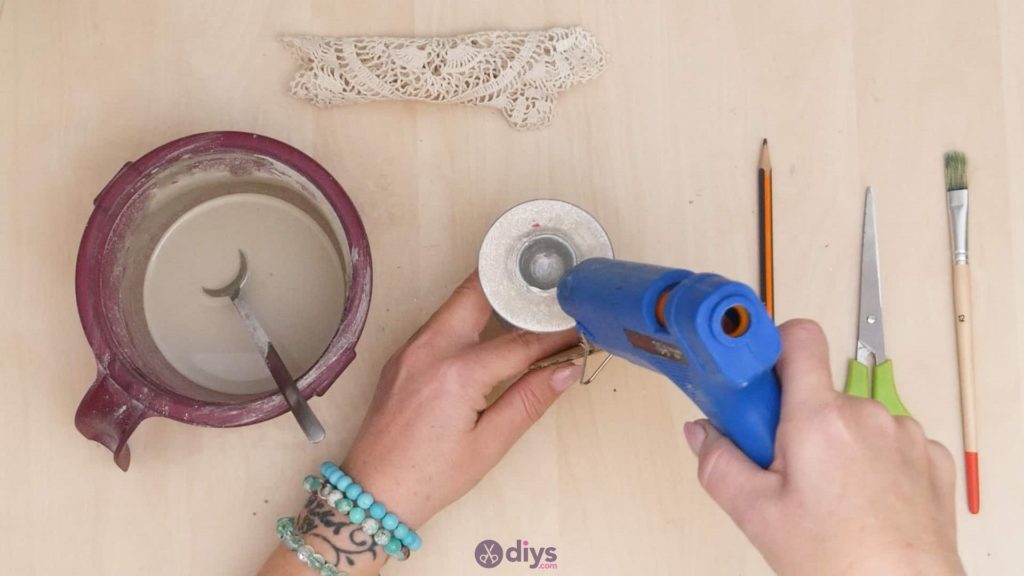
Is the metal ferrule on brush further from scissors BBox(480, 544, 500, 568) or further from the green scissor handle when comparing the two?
scissors BBox(480, 544, 500, 568)

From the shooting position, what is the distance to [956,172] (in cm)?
57

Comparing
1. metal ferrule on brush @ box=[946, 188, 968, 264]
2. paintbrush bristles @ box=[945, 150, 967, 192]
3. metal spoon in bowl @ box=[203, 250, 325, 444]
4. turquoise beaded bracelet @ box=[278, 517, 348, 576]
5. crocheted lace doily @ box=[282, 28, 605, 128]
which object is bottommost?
turquoise beaded bracelet @ box=[278, 517, 348, 576]

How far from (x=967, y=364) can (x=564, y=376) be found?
32 cm

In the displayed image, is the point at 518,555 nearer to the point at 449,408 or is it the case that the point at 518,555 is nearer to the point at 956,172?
the point at 449,408

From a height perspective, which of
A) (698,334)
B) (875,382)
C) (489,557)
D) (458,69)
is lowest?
(489,557)

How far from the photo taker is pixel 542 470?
0.55 metres

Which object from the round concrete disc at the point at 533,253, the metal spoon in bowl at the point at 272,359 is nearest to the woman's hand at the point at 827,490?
the round concrete disc at the point at 533,253

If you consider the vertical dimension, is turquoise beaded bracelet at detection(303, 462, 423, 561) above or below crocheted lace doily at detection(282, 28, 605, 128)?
below

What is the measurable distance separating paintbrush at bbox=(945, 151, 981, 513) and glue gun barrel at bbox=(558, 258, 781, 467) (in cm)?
30

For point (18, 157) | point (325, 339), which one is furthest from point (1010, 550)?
point (18, 157)

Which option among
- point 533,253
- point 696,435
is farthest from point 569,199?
point 696,435

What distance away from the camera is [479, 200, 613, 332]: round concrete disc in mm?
456

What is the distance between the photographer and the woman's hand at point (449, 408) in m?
0.51

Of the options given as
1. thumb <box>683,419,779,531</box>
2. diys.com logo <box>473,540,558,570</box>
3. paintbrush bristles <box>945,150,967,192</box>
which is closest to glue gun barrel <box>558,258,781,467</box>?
thumb <box>683,419,779,531</box>
